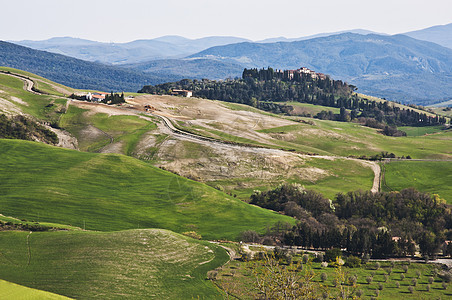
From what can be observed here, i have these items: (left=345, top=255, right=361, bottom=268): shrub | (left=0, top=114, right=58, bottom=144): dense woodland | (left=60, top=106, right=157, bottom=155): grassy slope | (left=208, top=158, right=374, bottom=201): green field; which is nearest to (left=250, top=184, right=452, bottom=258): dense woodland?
(left=345, top=255, right=361, bottom=268): shrub

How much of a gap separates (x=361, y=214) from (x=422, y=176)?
1997 inches

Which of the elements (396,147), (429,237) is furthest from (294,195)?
(396,147)

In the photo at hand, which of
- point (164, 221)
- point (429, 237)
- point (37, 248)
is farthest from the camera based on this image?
point (164, 221)

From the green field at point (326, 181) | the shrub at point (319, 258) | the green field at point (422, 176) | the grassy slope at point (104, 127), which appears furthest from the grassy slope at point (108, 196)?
the green field at point (422, 176)

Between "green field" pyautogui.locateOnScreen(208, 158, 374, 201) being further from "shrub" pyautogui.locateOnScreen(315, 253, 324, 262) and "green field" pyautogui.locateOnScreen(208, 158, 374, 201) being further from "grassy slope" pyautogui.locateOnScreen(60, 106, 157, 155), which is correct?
"shrub" pyautogui.locateOnScreen(315, 253, 324, 262)

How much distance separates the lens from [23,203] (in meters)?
80.1

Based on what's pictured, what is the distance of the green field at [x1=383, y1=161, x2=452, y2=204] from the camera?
137m

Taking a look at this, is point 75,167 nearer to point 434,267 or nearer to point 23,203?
point 23,203

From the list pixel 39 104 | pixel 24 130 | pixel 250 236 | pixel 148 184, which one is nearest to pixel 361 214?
pixel 250 236

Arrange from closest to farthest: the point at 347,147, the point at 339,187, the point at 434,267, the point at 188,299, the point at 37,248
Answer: the point at 188,299
the point at 37,248
the point at 434,267
the point at 339,187
the point at 347,147

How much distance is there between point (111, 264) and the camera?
55438 millimetres

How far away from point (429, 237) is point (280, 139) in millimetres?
113276

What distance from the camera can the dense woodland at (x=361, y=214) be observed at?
270 ft

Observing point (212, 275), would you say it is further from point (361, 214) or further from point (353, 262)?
point (361, 214)
